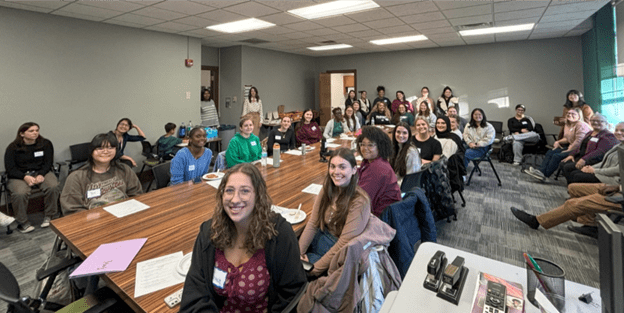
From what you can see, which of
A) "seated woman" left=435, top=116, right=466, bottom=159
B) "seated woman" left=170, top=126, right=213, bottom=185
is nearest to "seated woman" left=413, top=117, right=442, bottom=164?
"seated woman" left=435, top=116, right=466, bottom=159

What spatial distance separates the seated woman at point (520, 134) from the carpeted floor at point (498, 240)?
2352 millimetres

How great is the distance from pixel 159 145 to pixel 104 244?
4007 millimetres

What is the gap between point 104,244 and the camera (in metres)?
1.51

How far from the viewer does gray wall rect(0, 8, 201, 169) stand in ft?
13.8

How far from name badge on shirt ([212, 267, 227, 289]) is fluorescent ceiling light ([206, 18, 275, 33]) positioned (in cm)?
462

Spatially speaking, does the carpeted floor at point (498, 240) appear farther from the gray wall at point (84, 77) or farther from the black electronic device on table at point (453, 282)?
the black electronic device on table at point (453, 282)

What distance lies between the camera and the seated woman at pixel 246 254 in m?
1.22

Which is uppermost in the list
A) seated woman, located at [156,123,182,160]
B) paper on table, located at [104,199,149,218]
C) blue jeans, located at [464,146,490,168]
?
seated woman, located at [156,123,182,160]

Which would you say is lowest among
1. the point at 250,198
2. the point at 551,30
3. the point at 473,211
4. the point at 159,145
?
the point at 473,211

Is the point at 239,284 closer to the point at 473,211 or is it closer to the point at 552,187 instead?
the point at 473,211

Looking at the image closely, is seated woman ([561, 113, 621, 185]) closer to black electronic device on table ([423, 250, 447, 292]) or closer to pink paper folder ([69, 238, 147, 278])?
black electronic device on table ([423, 250, 447, 292])

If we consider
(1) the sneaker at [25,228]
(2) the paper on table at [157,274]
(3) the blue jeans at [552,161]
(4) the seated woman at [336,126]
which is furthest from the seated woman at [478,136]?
(1) the sneaker at [25,228]

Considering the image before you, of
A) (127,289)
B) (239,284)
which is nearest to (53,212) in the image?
(127,289)

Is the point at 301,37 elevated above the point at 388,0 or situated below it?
above
